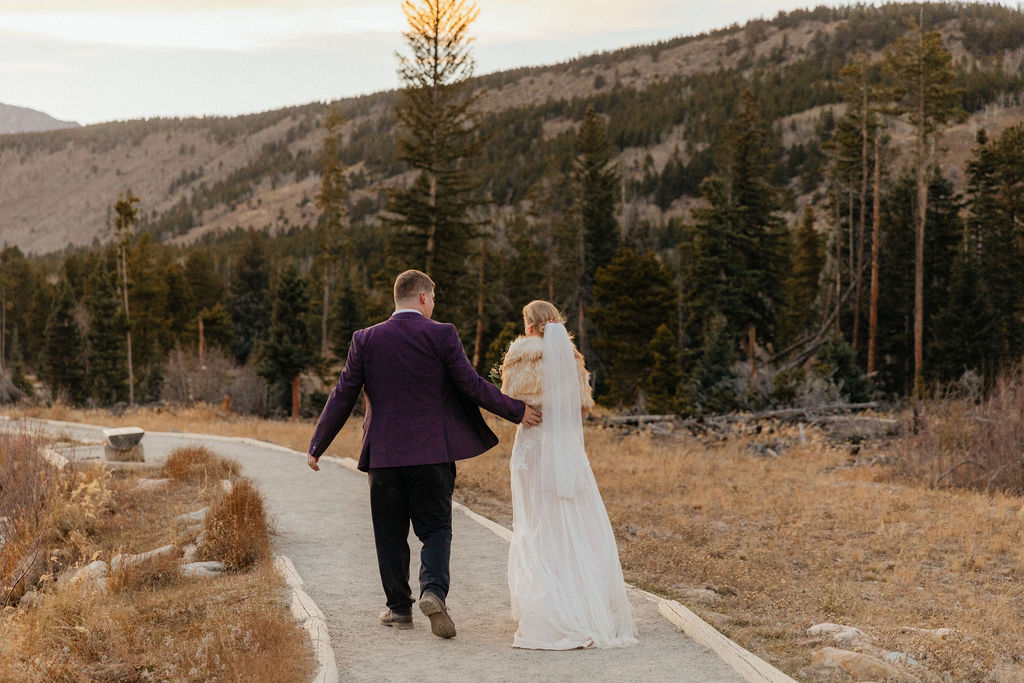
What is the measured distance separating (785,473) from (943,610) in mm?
9966

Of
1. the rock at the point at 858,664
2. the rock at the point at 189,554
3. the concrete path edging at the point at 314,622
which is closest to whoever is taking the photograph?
the concrete path edging at the point at 314,622

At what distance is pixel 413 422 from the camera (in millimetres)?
5957

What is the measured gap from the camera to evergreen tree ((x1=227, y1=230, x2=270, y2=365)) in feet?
253

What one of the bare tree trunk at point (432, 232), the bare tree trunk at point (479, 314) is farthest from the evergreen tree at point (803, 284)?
the bare tree trunk at point (432, 232)

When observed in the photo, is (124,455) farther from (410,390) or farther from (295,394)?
(295,394)

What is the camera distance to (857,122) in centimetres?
4684

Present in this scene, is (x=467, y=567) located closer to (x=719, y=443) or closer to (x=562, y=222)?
(x=719, y=443)

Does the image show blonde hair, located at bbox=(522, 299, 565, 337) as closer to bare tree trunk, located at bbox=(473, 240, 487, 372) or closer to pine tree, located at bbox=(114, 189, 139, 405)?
bare tree trunk, located at bbox=(473, 240, 487, 372)

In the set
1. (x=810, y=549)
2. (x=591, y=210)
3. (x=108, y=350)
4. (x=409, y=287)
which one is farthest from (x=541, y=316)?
(x=108, y=350)

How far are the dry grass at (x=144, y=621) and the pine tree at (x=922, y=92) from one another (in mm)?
34865

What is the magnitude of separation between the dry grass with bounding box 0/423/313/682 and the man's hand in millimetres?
2017

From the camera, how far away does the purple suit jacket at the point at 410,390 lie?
5934 mm

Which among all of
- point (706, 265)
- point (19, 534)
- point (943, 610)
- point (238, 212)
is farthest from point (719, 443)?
point (238, 212)

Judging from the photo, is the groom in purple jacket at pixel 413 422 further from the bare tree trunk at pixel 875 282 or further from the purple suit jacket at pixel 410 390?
the bare tree trunk at pixel 875 282
